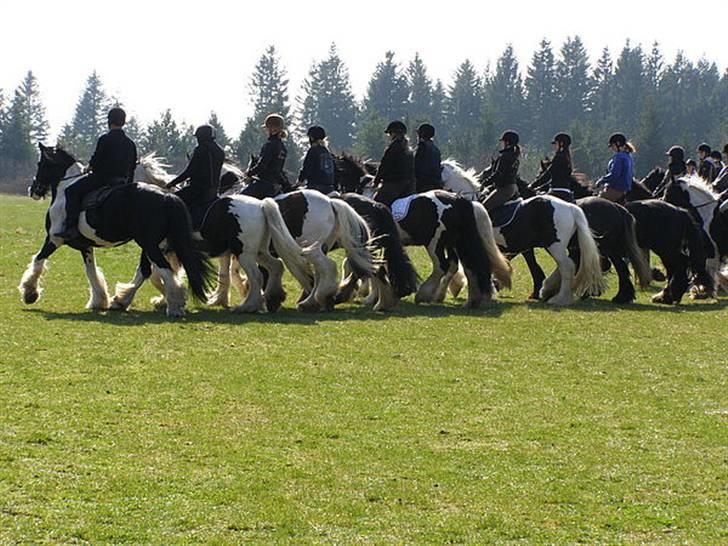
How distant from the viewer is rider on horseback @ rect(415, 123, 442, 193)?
20.0 meters

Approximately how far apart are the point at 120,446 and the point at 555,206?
11.3 meters

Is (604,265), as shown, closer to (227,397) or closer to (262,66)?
(227,397)

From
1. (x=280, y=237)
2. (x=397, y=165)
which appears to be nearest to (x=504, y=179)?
(x=397, y=165)

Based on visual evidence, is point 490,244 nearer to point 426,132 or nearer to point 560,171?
point 426,132

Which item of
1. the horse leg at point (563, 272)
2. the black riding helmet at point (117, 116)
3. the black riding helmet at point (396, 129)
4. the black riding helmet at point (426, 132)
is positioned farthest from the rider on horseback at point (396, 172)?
the black riding helmet at point (117, 116)

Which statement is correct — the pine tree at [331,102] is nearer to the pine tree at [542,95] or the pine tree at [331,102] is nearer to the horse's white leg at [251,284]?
the pine tree at [542,95]

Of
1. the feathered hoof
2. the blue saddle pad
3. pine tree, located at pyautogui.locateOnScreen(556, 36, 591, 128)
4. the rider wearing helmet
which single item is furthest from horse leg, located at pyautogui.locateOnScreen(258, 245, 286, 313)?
pine tree, located at pyautogui.locateOnScreen(556, 36, 591, 128)

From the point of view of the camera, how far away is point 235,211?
16.3 metres

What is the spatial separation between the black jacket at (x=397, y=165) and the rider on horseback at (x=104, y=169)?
4.15 metres

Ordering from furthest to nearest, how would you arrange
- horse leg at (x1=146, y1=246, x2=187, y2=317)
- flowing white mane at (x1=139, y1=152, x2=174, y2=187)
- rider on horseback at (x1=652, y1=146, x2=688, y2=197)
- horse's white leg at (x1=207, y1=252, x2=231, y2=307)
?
rider on horseback at (x1=652, y1=146, x2=688, y2=197), flowing white mane at (x1=139, y1=152, x2=174, y2=187), horse's white leg at (x1=207, y1=252, x2=231, y2=307), horse leg at (x1=146, y1=246, x2=187, y2=317)

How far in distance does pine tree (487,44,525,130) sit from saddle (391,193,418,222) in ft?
426

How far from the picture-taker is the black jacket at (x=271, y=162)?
709 inches

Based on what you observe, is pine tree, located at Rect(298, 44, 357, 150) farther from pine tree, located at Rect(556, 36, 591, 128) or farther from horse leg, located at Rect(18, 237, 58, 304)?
horse leg, located at Rect(18, 237, 58, 304)

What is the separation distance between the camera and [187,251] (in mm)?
15641
